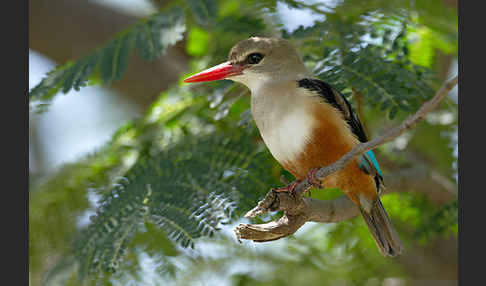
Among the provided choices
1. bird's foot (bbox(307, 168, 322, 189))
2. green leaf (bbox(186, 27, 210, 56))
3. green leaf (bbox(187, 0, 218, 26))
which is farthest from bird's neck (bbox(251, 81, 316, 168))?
green leaf (bbox(186, 27, 210, 56))

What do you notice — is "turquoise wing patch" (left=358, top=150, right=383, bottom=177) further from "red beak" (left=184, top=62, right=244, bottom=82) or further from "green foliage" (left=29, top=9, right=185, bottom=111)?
"green foliage" (left=29, top=9, right=185, bottom=111)


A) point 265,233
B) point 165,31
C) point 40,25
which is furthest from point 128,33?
point 40,25

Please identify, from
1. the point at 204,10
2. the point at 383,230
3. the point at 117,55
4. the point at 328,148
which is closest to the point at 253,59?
the point at 204,10

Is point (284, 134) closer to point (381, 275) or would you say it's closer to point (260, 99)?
point (260, 99)

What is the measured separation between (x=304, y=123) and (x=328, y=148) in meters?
0.16

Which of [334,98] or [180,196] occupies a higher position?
[334,98]

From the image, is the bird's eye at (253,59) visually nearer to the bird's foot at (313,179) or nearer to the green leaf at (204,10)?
the green leaf at (204,10)

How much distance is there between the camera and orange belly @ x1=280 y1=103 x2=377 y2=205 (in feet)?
8.74

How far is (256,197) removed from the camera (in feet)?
9.43

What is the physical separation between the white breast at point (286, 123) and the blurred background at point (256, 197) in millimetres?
394

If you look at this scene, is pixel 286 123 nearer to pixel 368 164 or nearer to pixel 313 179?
pixel 313 179

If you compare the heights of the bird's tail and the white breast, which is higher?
the white breast

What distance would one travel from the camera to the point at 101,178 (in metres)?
3.78

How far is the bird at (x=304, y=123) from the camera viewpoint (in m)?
2.67
